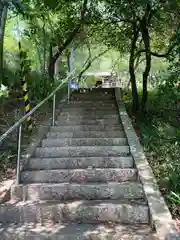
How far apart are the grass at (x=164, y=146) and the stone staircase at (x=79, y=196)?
286mm

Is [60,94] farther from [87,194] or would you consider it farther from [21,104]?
[87,194]

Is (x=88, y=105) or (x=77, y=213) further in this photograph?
(x=88, y=105)

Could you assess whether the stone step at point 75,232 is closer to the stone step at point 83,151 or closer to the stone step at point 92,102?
the stone step at point 83,151

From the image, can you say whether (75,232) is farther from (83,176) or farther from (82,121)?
(82,121)

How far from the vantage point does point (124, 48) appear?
31.3 ft

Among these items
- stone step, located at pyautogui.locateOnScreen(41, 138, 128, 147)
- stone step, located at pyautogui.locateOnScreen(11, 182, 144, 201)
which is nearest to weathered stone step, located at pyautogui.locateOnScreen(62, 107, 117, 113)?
stone step, located at pyautogui.locateOnScreen(41, 138, 128, 147)

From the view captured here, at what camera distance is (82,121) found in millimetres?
6203

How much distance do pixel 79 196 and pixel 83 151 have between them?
104 centimetres

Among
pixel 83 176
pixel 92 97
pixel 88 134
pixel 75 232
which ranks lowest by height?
pixel 75 232

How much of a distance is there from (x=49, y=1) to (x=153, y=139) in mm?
3786

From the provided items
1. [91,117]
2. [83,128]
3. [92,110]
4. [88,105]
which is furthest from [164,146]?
[88,105]

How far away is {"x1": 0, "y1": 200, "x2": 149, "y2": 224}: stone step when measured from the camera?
10.7 ft

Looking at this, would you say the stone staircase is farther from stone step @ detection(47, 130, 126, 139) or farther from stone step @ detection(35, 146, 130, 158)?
stone step @ detection(47, 130, 126, 139)

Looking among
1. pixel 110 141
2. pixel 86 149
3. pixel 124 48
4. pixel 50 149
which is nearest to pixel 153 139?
pixel 110 141
